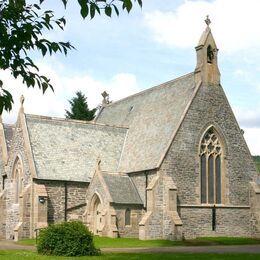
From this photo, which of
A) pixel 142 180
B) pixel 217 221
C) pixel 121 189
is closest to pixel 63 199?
pixel 121 189

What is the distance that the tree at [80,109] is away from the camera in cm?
7444

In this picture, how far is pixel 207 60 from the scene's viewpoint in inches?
1625

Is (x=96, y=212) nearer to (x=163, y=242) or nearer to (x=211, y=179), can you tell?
(x=163, y=242)

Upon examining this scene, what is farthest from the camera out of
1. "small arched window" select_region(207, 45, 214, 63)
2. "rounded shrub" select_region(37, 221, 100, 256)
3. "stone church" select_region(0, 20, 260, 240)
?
"small arched window" select_region(207, 45, 214, 63)

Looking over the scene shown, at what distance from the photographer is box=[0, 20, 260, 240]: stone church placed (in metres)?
37.5

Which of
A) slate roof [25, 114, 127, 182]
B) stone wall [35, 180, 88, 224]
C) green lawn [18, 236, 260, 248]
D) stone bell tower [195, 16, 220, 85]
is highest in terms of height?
stone bell tower [195, 16, 220, 85]

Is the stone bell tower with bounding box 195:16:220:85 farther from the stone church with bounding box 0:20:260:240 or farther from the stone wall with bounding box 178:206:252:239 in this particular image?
the stone wall with bounding box 178:206:252:239

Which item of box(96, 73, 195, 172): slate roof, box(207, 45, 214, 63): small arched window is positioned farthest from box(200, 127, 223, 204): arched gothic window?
box(207, 45, 214, 63): small arched window

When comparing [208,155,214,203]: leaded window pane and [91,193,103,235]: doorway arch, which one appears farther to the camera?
[208,155,214,203]: leaded window pane

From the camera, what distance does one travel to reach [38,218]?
37625mm

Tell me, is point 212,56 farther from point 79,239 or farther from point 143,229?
point 79,239

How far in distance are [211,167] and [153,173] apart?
17.2 ft

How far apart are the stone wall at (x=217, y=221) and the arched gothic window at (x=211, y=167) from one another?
1043 mm

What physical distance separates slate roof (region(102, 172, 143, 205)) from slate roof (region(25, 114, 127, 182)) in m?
2.57
